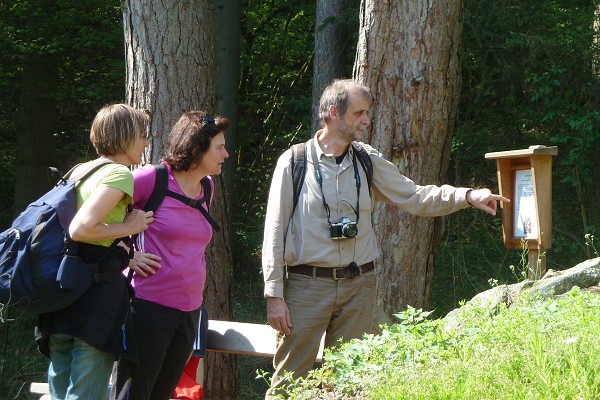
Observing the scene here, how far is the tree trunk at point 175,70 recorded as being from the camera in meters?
6.99

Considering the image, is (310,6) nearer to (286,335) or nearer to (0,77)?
(0,77)

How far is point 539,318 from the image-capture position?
3.75 m

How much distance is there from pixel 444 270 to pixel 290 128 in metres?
3.55

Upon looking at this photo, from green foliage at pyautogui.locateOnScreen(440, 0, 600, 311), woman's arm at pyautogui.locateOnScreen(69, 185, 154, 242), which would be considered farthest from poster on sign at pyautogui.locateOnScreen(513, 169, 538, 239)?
green foliage at pyautogui.locateOnScreen(440, 0, 600, 311)

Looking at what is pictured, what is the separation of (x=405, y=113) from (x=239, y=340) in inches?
82.0

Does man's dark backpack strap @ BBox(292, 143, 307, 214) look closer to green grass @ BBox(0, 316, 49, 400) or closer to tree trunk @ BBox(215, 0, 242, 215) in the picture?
green grass @ BBox(0, 316, 49, 400)

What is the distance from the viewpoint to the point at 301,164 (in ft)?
16.2

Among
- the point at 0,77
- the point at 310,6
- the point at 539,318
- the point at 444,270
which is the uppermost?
the point at 310,6

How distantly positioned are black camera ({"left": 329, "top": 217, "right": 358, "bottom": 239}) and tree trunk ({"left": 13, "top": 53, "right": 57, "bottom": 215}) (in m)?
9.90

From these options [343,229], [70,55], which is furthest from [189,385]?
[70,55]

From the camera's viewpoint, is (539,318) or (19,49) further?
(19,49)

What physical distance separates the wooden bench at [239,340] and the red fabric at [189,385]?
0.50m

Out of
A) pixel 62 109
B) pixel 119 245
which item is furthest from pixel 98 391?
pixel 62 109

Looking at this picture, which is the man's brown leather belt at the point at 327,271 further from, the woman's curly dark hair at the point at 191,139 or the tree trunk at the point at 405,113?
the tree trunk at the point at 405,113
